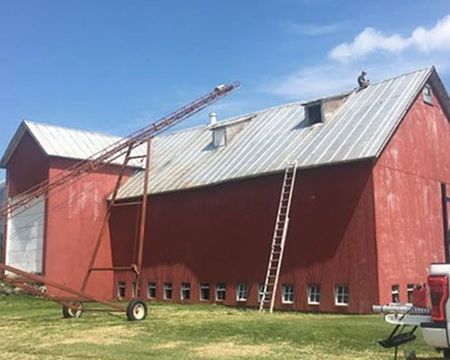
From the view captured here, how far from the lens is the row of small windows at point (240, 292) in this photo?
2305 centimetres

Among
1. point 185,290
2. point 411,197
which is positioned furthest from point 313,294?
point 185,290

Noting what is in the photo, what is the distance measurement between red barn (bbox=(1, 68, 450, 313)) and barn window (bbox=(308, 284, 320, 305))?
5cm

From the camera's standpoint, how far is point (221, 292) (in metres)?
27.7

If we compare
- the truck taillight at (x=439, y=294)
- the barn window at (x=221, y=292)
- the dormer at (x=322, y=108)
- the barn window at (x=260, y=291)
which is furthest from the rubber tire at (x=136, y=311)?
the truck taillight at (x=439, y=294)

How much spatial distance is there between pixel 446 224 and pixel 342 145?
252 inches

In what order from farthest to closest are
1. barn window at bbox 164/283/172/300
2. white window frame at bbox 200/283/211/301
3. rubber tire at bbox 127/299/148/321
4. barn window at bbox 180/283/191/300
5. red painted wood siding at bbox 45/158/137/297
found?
red painted wood siding at bbox 45/158/137/297
barn window at bbox 164/283/172/300
barn window at bbox 180/283/191/300
white window frame at bbox 200/283/211/301
rubber tire at bbox 127/299/148/321

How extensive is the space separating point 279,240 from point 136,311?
737 centimetres

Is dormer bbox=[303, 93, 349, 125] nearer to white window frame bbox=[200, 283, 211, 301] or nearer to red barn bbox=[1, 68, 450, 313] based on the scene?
Answer: red barn bbox=[1, 68, 450, 313]

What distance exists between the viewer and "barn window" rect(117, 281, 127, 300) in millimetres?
34094

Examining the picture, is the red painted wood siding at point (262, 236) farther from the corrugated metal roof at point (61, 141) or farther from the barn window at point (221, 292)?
the corrugated metal roof at point (61, 141)

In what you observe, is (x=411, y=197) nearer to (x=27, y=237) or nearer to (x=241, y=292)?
(x=241, y=292)

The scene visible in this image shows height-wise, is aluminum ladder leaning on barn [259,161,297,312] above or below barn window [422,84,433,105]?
below

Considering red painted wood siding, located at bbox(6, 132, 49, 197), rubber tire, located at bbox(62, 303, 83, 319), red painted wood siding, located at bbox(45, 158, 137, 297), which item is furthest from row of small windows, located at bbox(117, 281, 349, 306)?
red painted wood siding, located at bbox(6, 132, 49, 197)

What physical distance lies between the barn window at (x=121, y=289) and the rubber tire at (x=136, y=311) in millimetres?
13935
